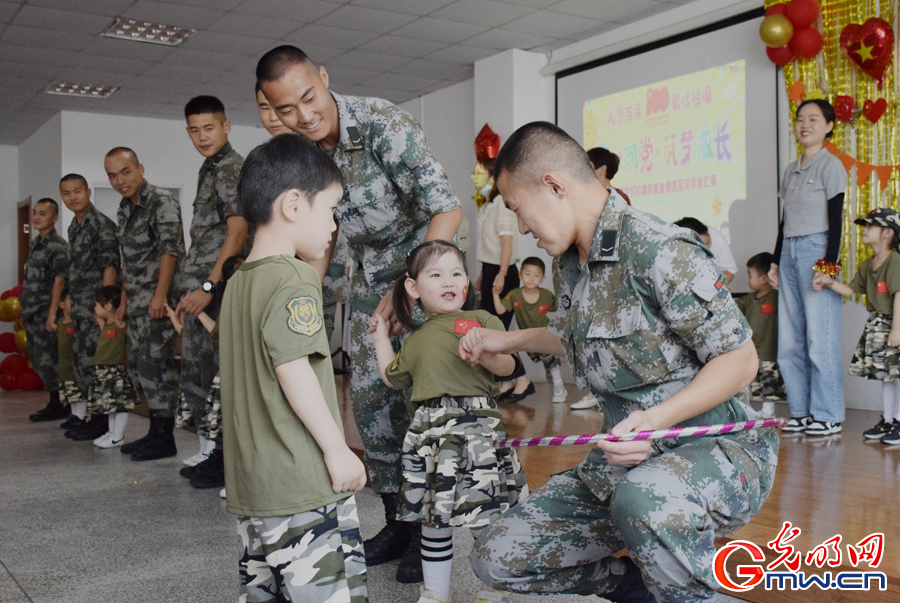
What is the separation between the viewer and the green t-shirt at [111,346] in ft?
15.3

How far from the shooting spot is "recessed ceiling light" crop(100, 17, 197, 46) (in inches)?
252

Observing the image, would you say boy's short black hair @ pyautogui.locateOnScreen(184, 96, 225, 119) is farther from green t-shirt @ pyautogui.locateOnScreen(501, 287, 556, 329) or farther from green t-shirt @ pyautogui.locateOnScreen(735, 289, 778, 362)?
green t-shirt @ pyautogui.locateOnScreen(735, 289, 778, 362)

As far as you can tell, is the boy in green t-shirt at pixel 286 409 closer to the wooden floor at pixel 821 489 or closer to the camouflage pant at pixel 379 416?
the camouflage pant at pixel 379 416

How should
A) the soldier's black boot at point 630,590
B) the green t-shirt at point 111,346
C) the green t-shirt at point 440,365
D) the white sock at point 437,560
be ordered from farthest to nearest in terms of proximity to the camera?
1. the green t-shirt at point 111,346
2. the green t-shirt at point 440,365
3. the white sock at point 437,560
4. the soldier's black boot at point 630,590

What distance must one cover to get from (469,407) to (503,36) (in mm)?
5300

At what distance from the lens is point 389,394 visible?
245 cm

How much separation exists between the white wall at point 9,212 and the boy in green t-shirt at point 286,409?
1094cm

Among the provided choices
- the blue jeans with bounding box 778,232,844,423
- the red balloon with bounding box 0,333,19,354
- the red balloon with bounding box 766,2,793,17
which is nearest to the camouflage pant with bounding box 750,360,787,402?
the blue jeans with bounding box 778,232,844,423

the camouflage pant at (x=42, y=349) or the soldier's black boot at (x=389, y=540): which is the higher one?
the camouflage pant at (x=42, y=349)

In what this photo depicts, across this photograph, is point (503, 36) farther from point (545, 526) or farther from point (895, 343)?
point (545, 526)

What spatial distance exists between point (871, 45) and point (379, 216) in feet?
12.1

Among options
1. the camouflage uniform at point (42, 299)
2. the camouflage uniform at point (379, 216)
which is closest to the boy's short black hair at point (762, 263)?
the camouflage uniform at point (379, 216)

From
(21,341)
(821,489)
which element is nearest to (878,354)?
(821,489)

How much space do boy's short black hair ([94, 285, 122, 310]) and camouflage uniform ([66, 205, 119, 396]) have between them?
1.01ft
